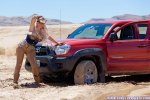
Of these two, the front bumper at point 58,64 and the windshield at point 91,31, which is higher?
the windshield at point 91,31

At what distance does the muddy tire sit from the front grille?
74cm

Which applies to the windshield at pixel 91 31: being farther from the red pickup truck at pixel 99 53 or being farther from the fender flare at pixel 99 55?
the fender flare at pixel 99 55

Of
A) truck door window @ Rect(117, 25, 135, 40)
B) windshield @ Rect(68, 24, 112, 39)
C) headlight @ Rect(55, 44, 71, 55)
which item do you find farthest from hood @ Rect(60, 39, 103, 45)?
truck door window @ Rect(117, 25, 135, 40)

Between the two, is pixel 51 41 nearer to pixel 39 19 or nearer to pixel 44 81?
pixel 39 19

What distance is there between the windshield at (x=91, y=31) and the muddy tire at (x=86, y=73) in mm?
853

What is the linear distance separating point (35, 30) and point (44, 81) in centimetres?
181

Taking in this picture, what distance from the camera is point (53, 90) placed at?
10.0 metres

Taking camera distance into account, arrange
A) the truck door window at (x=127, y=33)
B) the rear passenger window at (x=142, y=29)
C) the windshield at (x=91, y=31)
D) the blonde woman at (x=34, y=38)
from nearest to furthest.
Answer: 1. the blonde woman at (x=34, y=38)
2. the windshield at (x=91, y=31)
3. the truck door window at (x=127, y=33)
4. the rear passenger window at (x=142, y=29)

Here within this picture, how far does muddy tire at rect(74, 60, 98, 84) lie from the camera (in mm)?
10695

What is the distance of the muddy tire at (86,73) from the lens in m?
10.7

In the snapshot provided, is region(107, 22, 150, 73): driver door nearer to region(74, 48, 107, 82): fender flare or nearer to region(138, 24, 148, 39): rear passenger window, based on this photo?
region(138, 24, 148, 39): rear passenger window

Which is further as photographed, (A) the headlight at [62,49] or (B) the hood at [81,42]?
(B) the hood at [81,42]

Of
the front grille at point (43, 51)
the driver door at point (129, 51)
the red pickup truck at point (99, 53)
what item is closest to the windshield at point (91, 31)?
the red pickup truck at point (99, 53)

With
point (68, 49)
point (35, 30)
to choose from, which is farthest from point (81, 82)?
point (35, 30)
